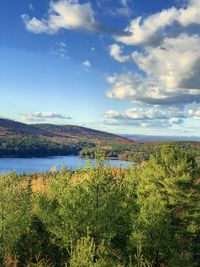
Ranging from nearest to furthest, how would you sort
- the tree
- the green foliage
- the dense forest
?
the dense forest < the green foliage < the tree

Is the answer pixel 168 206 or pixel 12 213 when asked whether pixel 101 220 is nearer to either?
pixel 12 213

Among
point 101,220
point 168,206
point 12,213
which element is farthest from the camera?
point 168,206

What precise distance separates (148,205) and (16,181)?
1547 cm

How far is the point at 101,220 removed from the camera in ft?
121

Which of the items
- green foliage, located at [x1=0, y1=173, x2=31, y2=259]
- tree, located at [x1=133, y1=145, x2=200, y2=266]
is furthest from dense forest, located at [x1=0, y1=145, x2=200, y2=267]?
tree, located at [x1=133, y1=145, x2=200, y2=266]

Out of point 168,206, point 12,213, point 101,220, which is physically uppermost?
point 101,220

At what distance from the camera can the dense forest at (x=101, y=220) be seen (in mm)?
36562

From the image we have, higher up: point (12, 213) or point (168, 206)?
point (12, 213)

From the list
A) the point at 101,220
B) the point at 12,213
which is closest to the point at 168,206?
the point at 101,220

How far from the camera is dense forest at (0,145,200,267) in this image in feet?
120

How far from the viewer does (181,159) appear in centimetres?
5741

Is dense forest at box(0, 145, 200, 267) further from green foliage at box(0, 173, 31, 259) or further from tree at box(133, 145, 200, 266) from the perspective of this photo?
tree at box(133, 145, 200, 266)

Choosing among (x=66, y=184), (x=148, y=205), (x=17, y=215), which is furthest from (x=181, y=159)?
(x=17, y=215)

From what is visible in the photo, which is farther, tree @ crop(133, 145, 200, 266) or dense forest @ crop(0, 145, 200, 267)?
tree @ crop(133, 145, 200, 266)
